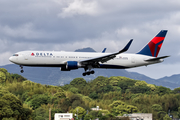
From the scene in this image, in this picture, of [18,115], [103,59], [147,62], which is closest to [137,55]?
[147,62]

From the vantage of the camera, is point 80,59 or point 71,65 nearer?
point 71,65

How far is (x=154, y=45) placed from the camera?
8175 cm

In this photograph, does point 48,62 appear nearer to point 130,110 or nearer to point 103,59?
point 103,59

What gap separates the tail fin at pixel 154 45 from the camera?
265ft

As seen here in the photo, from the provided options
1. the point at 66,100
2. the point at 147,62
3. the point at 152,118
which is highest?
the point at 147,62

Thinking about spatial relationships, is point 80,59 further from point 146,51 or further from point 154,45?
point 154,45

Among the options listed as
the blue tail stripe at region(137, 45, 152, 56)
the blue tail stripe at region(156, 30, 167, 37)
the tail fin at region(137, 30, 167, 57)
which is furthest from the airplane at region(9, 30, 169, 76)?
the blue tail stripe at region(156, 30, 167, 37)

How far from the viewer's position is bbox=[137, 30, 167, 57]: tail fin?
265ft

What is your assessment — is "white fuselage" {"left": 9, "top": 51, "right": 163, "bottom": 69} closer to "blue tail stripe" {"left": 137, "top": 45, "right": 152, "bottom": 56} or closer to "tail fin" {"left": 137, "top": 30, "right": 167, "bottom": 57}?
"blue tail stripe" {"left": 137, "top": 45, "right": 152, "bottom": 56}

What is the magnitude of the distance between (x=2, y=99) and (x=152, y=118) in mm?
95828

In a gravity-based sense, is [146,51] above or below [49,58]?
above

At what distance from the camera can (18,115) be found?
108m

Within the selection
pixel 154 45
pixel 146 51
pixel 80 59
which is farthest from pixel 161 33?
pixel 80 59

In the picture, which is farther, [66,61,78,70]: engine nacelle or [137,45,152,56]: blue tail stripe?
[137,45,152,56]: blue tail stripe
